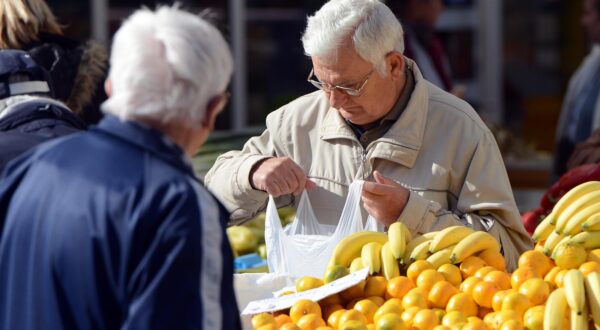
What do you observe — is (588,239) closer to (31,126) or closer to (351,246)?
(351,246)

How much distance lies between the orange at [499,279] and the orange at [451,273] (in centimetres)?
9

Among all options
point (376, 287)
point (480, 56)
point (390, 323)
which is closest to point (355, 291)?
point (376, 287)

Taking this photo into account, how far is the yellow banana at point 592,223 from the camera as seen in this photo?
307cm

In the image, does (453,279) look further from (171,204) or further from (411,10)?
(411,10)

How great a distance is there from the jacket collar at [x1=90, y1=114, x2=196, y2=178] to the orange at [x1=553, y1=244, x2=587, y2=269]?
1.44 m

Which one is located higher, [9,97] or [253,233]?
[9,97]

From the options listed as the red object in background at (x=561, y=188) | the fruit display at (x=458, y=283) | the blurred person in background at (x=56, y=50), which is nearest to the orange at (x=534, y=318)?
the fruit display at (x=458, y=283)

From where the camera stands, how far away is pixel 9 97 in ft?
11.0

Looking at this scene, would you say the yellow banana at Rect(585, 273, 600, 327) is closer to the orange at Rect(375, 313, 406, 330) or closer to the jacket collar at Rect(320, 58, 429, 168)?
the orange at Rect(375, 313, 406, 330)

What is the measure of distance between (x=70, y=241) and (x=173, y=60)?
0.37 m

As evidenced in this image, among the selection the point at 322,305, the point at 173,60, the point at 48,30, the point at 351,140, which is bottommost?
the point at 322,305

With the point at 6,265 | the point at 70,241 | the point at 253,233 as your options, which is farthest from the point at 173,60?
the point at 253,233

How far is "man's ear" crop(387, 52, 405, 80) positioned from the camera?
10.6 feet

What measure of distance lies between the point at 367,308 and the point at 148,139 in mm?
1091
